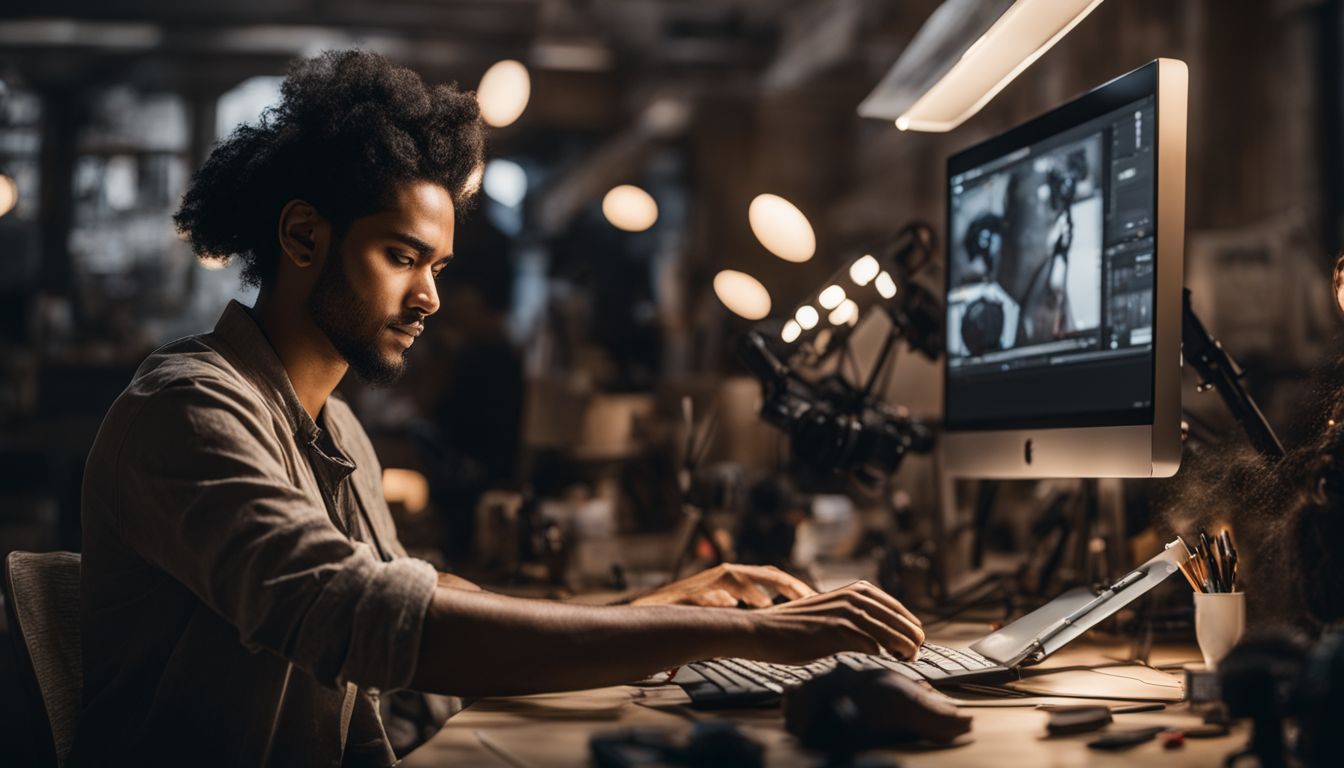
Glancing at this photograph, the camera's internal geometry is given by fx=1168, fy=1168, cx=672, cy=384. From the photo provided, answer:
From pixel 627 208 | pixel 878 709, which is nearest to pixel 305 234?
pixel 878 709

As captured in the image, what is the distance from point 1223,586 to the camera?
114cm

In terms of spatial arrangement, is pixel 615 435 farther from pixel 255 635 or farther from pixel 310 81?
pixel 255 635

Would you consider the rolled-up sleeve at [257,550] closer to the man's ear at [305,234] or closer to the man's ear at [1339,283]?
the man's ear at [305,234]

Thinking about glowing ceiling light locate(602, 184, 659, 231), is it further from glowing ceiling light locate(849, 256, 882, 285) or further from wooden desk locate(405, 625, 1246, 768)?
wooden desk locate(405, 625, 1246, 768)

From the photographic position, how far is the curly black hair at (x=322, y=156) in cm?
129

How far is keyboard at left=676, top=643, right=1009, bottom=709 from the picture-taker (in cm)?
106

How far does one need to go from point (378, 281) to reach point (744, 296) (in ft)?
3.30

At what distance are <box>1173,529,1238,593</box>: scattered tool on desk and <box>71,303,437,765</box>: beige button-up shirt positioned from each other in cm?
75

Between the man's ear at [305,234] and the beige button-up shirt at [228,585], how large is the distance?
9 centimetres

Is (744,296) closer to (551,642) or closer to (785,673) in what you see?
(785,673)

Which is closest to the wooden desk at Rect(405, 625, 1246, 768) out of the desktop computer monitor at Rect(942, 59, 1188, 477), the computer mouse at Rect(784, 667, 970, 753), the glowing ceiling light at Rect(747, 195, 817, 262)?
the computer mouse at Rect(784, 667, 970, 753)

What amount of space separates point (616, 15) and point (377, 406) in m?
2.76

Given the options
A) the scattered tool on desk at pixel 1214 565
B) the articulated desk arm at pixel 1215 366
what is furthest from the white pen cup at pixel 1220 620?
the articulated desk arm at pixel 1215 366

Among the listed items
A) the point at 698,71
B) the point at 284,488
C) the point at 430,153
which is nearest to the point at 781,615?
the point at 284,488
